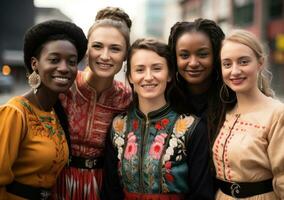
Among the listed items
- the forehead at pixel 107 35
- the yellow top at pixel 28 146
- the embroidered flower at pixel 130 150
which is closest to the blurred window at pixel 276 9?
the forehead at pixel 107 35

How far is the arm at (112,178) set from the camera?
2891mm

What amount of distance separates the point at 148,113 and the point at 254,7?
936 inches

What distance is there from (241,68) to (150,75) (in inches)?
20.7

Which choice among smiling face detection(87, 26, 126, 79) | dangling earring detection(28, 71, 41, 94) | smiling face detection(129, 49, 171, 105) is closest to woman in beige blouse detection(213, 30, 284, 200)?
smiling face detection(129, 49, 171, 105)

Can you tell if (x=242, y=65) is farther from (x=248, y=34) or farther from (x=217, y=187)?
(x=217, y=187)

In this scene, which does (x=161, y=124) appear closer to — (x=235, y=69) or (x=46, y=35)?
(x=235, y=69)

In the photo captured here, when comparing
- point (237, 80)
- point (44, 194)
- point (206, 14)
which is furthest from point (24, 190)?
point (206, 14)

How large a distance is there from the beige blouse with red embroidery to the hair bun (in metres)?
1.15

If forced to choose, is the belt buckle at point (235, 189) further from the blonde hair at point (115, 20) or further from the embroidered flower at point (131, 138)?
the blonde hair at point (115, 20)

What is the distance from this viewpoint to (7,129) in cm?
248

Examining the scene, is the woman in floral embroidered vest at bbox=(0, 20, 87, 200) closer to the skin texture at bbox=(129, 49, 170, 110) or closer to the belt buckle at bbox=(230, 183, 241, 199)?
the skin texture at bbox=(129, 49, 170, 110)

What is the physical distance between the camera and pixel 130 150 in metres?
2.79

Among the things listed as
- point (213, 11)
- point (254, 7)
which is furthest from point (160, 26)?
point (254, 7)

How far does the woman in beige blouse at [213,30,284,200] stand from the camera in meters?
2.54
